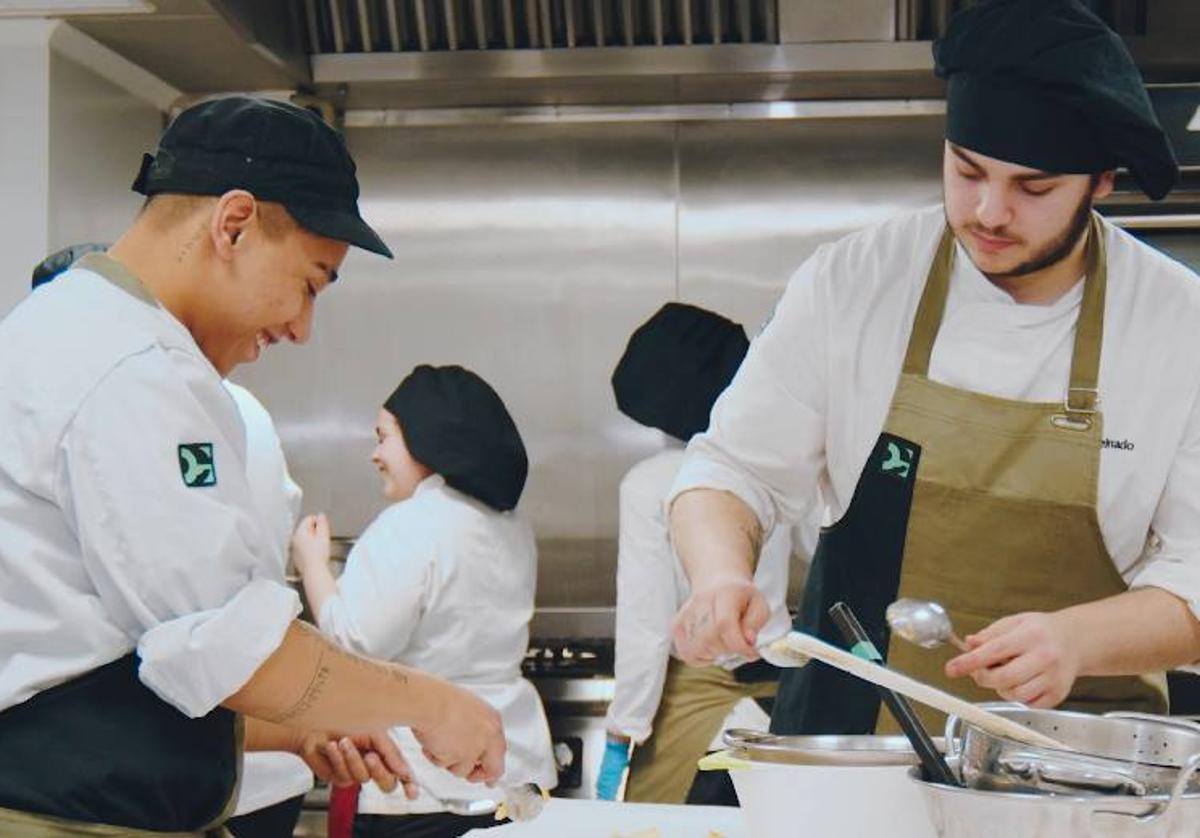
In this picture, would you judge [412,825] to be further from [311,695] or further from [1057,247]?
[1057,247]

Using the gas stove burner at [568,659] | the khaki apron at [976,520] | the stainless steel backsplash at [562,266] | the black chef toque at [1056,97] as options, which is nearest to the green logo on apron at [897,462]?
the khaki apron at [976,520]

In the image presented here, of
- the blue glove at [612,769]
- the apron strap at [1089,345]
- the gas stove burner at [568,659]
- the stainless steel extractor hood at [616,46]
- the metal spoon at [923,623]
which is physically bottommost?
the blue glove at [612,769]

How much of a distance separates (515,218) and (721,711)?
1.42 metres

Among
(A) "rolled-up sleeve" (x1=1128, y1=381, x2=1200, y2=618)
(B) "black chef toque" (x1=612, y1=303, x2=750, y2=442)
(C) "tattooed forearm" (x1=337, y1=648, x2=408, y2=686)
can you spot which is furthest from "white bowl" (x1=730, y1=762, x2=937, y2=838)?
(B) "black chef toque" (x1=612, y1=303, x2=750, y2=442)

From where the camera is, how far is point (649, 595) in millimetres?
3395

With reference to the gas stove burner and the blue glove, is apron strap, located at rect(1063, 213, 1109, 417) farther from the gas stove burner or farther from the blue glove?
the gas stove burner

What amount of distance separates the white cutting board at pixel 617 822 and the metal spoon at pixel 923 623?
0.30 metres

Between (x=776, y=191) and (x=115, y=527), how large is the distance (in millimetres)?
Result: 2795

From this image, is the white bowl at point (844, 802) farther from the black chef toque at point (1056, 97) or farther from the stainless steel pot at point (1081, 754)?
the black chef toque at point (1056, 97)

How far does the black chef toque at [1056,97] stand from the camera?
5.52 feet

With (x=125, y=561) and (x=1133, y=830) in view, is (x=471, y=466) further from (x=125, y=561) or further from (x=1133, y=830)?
(x=1133, y=830)

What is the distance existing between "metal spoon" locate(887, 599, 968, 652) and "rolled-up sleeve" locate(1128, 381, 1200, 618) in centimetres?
38

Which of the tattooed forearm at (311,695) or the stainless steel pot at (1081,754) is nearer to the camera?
the stainless steel pot at (1081,754)

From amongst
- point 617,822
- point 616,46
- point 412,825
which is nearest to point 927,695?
point 617,822
